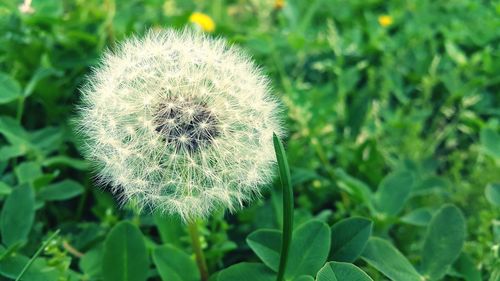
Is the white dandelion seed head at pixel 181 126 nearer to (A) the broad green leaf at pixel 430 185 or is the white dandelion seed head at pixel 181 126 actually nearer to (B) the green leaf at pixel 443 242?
(B) the green leaf at pixel 443 242

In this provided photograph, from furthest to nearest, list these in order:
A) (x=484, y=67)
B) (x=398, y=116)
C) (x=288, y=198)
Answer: (x=484, y=67) < (x=398, y=116) < (x=288, y=198)

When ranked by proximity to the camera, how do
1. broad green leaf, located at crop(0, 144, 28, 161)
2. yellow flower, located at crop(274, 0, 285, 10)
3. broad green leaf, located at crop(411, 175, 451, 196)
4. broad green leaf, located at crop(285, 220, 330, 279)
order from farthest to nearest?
yellow flower, located at crop(274, 0, 285, 10) → broad green leaf, located at crop(411, 175, 451, 196) → broad green leaf, located at crop(0, 144, 28, 161) → broad green leaf, located at crop(285, 220, 330, 279)

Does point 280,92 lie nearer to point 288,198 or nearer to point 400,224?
point 400,224

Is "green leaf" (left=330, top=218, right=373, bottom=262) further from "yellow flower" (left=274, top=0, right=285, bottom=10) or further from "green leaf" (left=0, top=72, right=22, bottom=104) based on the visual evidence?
"yellow flower" (left=274, top=0, right=285, bottom=10)

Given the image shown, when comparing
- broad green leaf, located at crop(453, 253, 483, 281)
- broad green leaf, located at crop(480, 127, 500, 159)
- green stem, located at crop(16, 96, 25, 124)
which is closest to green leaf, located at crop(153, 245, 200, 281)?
broad green leaf, located at crop(453, 253, 483, 281)

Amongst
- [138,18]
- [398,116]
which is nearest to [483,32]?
[398,116]

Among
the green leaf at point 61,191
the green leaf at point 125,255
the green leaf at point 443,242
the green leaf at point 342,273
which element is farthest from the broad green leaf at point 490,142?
the green leaf at point 61,191

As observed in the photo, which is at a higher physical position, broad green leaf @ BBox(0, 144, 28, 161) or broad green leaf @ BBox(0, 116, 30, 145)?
broad green leaf @ BBox(0, 116, 30, 145)
